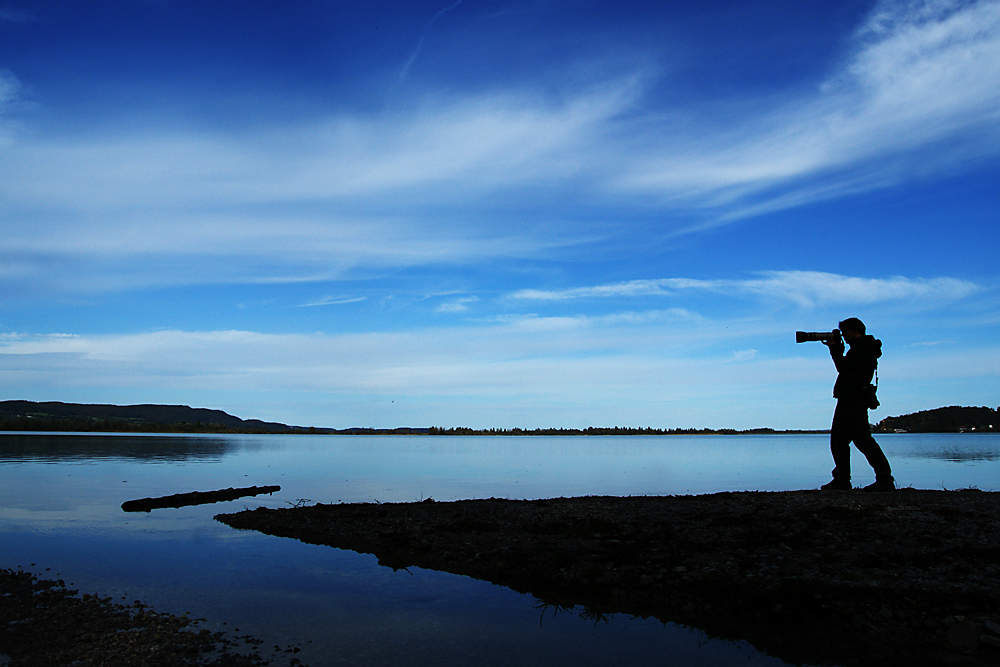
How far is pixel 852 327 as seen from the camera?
1906 cm

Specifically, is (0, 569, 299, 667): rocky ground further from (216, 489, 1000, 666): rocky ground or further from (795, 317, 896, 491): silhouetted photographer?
(795, 317, 896, 491): silhouetted photographer

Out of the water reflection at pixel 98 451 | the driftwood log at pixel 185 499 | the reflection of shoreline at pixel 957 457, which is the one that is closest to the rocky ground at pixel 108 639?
the driftwood log at pixel 185 499

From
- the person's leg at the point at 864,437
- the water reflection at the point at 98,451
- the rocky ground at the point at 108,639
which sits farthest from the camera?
the water reflection at the point at 98,451

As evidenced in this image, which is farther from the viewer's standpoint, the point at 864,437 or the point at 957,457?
the point at 957,457

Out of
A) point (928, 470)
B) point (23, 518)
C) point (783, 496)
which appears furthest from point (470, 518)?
point (928, 470)

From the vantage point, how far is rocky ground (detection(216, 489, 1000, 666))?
901 centimetres

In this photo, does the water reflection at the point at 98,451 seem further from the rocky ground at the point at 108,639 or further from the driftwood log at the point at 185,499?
the rocky ground at the point at 108,639

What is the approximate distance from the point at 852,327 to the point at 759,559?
1000cm

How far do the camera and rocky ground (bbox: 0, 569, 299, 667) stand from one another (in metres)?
16.5

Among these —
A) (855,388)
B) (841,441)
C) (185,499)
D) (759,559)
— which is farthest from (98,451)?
(759,559)

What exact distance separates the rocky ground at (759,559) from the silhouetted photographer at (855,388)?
4.56 feet

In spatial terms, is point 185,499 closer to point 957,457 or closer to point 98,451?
point 98,451

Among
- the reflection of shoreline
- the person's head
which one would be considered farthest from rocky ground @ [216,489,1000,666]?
the reflection of shoreline

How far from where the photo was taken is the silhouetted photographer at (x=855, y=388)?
18.7 metres
